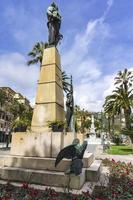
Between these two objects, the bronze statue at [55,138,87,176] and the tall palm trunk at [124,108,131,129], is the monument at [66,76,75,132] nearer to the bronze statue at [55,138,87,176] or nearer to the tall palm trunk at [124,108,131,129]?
the bronze statue at [55,138,87,176]

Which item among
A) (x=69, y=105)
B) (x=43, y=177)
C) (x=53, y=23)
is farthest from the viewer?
(x=53, y=23)

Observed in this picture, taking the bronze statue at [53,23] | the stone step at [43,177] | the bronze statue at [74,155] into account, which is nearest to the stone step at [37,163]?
the stone step at [43,177]

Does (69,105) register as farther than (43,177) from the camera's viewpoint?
Yes

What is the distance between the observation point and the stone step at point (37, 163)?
25.2ft

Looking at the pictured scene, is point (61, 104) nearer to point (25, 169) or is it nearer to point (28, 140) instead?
point (28, 140)

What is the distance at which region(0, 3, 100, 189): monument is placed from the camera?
7332 millimetres

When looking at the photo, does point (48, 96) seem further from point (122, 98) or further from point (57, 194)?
point (122, 98)

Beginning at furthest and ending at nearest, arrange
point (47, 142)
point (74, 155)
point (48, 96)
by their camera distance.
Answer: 1. point (48, 96)
2. point (47, 142)
3. point (74, 155)

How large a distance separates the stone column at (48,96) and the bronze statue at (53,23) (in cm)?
82

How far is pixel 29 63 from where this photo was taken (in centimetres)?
3038

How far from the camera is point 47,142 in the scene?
8.34m

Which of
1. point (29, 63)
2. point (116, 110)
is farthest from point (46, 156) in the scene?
point (116, 110)

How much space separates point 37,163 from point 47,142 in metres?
0.80

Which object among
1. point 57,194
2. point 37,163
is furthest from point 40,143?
point 57,194
